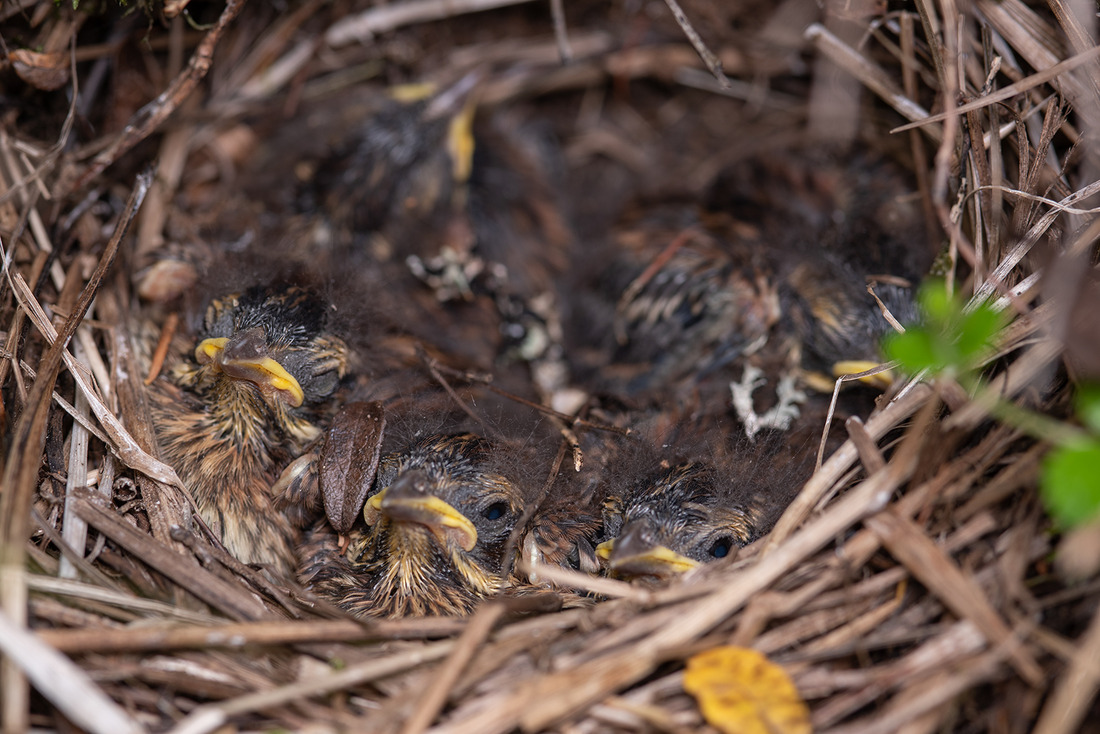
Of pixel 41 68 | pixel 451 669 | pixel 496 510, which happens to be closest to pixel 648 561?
pixel 496 510

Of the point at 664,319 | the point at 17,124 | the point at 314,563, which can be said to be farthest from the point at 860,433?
the point at 17,124

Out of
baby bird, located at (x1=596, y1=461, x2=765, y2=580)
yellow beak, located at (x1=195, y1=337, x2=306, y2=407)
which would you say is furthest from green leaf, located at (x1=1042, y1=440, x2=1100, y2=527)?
yellow beak, located at (x1=195, y1=337, x2=306, y2=407)

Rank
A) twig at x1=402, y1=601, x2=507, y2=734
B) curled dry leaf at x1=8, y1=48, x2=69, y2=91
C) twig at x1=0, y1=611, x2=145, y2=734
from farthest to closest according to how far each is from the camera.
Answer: curled dry leaf at x1=8, y1=48, x2=69, y2=91 < twig at x1=402, y1=601, x2=507, y2=734 < twig at x1=0, y1=611, x2=145, y2=734

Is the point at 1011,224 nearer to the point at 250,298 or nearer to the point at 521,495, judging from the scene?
the point at 521,495

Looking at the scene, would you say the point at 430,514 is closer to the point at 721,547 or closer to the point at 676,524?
the point at 676,524

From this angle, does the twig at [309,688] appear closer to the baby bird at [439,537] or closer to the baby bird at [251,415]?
the baby bird at [439,537]

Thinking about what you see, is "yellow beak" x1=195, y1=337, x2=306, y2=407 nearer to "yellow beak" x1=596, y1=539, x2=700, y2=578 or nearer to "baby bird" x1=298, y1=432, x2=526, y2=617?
"baby bird" x1=298, y1=432, x2=526, y2=617
